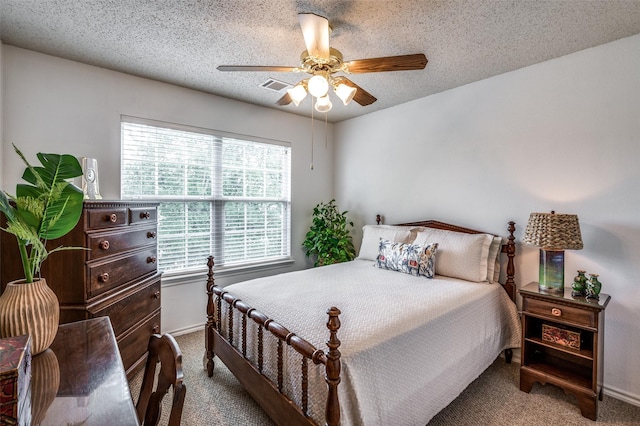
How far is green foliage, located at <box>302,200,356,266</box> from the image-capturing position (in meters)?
3.77

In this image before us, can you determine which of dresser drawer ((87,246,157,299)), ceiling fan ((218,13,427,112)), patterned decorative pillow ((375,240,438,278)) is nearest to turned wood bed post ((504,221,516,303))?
patterned decorative pillow ((375,240,438,278))

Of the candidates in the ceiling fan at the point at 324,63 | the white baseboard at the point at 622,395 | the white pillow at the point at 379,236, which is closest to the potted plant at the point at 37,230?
the ceiling fan at the point at 324,63

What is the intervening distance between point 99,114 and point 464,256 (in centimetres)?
345

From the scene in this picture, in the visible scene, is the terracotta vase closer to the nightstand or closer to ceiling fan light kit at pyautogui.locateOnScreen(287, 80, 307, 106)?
ceiling fan light kit at pyautogui.locateOnScreen(287, 80, 307, 106)

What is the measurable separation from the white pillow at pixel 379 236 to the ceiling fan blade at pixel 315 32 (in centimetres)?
199

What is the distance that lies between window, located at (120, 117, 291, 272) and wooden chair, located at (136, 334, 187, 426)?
2.20m

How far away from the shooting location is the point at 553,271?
2266 mm

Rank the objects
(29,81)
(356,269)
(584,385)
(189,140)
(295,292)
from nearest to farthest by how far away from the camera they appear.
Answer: (584,385), (295,292), (29,81), (356,269), (189,140)

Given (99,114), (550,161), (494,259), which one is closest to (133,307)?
(99,114)

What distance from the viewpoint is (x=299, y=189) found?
161 inches

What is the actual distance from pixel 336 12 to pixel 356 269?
2.13 metres

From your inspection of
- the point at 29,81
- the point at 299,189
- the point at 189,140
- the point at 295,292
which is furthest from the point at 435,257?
the point at 29,81

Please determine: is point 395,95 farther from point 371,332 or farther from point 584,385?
point 584,385

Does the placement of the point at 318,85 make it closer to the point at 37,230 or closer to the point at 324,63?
the point at 324,63
